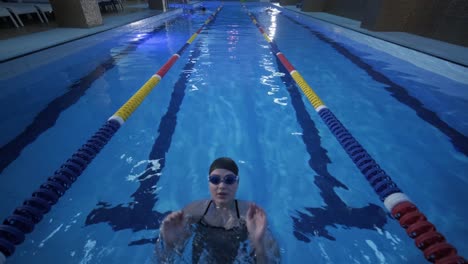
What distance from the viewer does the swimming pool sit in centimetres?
230

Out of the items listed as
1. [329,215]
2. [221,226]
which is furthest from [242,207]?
[329,215]

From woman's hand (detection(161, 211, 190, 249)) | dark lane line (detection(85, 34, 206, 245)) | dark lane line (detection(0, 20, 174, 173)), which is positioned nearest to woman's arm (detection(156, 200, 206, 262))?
woman's hand (detection(161, 211, 190, 249))

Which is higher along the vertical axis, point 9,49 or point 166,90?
point 9,49

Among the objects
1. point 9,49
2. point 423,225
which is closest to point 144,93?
point 9,49

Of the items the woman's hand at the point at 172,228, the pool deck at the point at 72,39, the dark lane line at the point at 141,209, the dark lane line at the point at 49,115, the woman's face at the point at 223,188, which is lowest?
the dark lane line at the point at 49,115

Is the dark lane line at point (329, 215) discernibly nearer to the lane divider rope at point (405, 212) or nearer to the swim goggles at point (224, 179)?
the lane divider rope at point (405, 212)

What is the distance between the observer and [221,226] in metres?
2.01

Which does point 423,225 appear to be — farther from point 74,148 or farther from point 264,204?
point 74,148

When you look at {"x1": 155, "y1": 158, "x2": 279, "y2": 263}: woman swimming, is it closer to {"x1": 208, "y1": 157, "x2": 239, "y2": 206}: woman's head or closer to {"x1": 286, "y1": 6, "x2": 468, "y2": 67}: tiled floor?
{"x1": 208, "y1": 157, "x2": 239, "y2": 206}: woman's head

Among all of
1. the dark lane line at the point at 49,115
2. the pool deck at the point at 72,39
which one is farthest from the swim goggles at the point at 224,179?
the pool deck at the point at 72,39

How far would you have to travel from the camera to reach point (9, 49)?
19.3ft

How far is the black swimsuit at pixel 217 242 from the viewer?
6.25 ft

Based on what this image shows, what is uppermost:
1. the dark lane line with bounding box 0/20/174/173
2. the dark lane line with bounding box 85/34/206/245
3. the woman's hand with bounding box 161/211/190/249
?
the woman's hand with bounding box 161/211/190/249

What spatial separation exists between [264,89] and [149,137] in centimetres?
270
